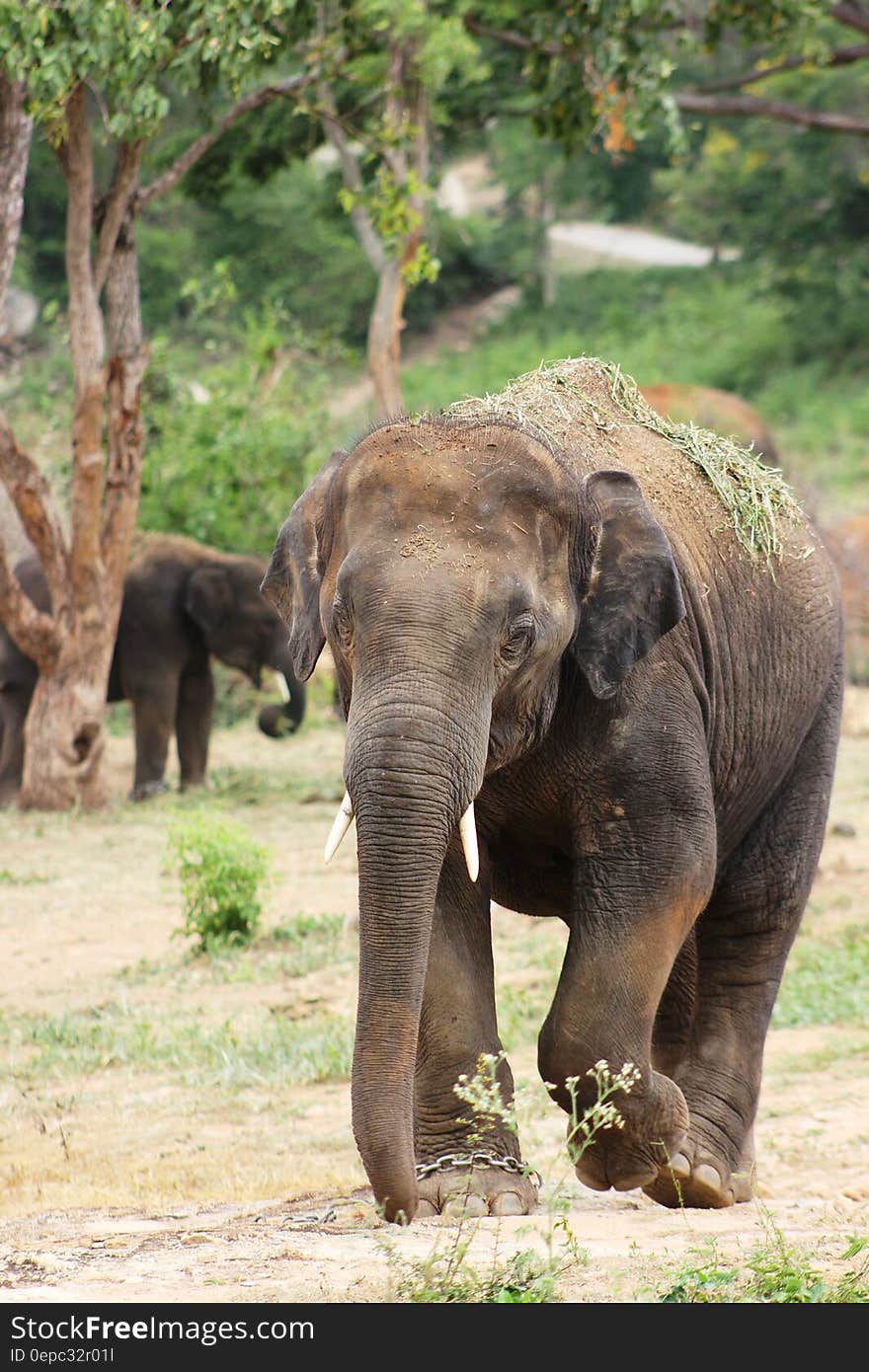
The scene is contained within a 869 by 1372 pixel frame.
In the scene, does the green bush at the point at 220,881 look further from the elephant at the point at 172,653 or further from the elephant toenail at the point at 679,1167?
the elephant at the point at 172,653

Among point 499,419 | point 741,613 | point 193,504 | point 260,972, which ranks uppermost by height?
point 499,419

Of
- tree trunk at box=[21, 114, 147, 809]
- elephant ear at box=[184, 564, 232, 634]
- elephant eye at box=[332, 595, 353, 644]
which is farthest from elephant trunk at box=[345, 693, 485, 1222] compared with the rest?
elephant ear at box=[184, 564, 232, 634]

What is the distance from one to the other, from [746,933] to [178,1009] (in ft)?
10.7

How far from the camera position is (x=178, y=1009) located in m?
8.76

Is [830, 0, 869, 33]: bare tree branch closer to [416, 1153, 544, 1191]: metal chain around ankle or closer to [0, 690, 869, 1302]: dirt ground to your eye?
[0, 690, 869, 1302]: dirt ground

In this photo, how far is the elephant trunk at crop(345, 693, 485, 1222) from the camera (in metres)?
4.28

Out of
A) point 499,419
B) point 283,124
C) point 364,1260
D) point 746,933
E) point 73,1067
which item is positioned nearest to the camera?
point 364,1260

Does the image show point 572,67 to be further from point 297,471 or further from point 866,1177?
point 866,1177

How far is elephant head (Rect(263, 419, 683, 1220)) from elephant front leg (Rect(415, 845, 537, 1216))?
0.61 ft

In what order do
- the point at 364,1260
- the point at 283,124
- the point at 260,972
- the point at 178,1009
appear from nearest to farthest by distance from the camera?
the point at 364,1260 < the point at 178,1009 < the point at 260,972 < the point at 283,124

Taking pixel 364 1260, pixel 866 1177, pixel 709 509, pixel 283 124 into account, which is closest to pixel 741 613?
pixel 709 509

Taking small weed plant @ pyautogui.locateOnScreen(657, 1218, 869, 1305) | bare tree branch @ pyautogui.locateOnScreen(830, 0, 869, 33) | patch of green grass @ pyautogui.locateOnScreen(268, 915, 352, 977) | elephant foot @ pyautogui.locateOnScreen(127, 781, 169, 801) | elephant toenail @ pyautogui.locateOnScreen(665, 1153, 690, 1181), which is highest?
bare tree branch @ pyautogui.locateOnScreen(830, 0, 869, 33)

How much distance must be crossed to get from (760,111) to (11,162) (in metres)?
10.6

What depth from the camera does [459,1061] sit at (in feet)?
17.3
